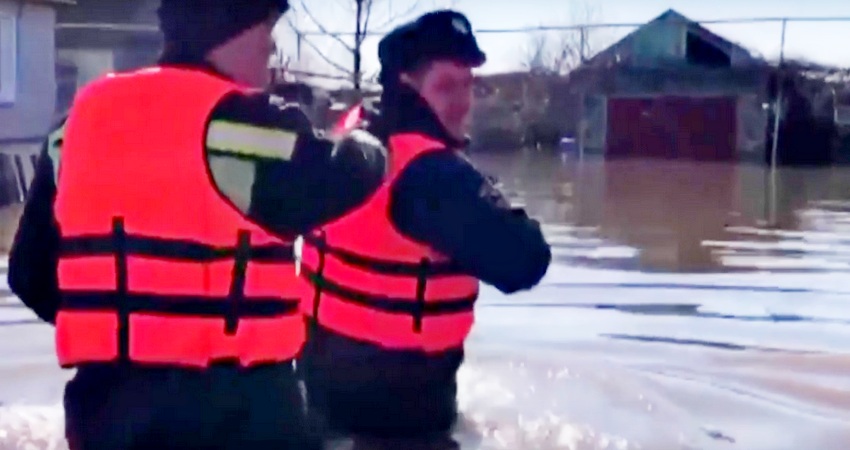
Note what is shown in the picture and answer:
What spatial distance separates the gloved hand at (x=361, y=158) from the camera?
115 inches

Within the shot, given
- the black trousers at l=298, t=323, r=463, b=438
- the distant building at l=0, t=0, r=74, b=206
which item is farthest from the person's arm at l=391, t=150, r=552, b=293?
the distant building at l=0, t=0, r=74, b=206

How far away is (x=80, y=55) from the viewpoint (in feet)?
105

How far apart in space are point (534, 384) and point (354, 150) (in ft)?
11.2

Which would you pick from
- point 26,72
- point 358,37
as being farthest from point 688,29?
point 26,72

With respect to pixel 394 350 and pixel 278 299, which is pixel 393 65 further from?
pixel 278 299

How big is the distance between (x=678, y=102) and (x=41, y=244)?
3717cm

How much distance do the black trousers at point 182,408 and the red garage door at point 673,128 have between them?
36.0m

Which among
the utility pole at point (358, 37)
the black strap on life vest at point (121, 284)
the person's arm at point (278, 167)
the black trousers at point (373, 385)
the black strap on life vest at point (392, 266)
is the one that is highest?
the utility pole at point (358, 37)

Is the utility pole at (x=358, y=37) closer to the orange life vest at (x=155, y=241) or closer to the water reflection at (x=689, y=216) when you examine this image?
the water reflection at (x=689, y=216)

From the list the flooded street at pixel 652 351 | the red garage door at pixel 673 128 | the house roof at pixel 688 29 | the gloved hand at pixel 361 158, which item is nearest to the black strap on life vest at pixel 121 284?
the gloved hand at pixel 361 158

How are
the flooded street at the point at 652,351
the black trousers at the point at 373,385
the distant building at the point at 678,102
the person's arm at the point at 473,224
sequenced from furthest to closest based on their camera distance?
the distant building at the point at 678,102 → the flooded street at the point at 652,351 → the black trousers at the point at 373,385 → the person's arm at the point at 473,224

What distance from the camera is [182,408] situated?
9.52 ft

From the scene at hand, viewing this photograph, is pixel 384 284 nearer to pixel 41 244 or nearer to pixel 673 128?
pixel 41 244

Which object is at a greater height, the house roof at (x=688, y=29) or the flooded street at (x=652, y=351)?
the house roof at (x=688, y=29)
